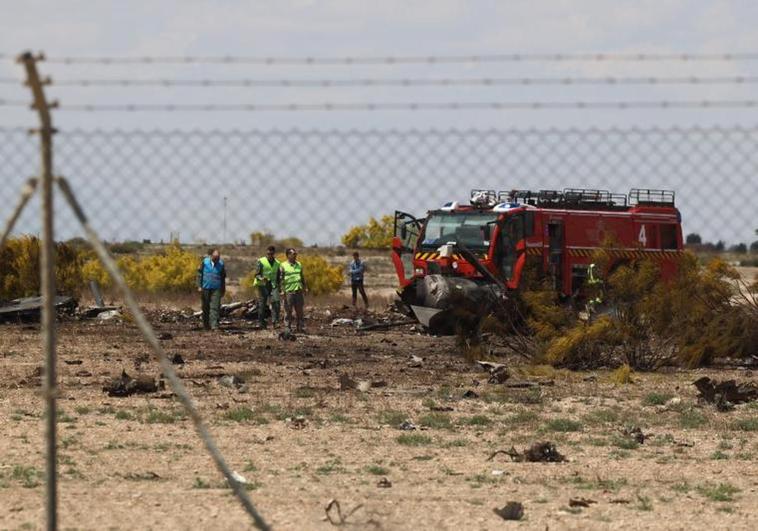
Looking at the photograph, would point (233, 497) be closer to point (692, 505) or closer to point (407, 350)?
point (692, 505)

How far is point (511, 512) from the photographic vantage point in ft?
27.3

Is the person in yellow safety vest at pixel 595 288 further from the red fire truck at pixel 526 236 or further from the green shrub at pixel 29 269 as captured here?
the green shrub at pixel 29 269

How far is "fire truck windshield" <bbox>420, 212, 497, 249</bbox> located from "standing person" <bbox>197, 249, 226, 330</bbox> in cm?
376

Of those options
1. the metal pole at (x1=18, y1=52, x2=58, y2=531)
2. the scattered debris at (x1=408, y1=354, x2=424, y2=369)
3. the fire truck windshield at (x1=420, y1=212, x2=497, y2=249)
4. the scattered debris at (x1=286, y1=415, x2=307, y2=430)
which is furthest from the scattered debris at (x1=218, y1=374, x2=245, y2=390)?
the fire truck windshield at (x1=420, y1=212, x2=497, y2=249)

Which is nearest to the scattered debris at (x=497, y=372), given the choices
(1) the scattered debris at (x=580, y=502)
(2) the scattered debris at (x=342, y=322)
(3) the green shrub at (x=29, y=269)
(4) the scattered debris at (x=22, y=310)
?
(1) the scattered debris at (x=580, y=502)

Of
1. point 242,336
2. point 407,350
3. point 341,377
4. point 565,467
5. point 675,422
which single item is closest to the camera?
point 565,467

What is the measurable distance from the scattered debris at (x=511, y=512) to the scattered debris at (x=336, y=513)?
0.80 metres

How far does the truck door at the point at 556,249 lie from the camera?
2803 cm

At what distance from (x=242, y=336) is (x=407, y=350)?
381 cm

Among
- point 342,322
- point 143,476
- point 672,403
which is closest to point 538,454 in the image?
point 143,476

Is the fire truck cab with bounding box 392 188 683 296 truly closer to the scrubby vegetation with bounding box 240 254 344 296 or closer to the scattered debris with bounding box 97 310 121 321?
the scattered debris with bounding box 97 310 121 321

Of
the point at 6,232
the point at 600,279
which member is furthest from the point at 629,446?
the point at 600,279

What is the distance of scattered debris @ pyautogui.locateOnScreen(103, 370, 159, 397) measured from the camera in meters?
14.9

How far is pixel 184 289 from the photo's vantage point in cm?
4656
